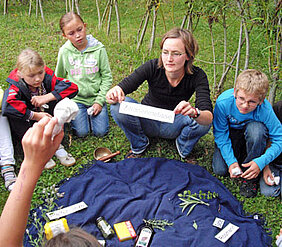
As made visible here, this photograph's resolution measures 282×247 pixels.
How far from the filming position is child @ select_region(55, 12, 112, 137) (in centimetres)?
359

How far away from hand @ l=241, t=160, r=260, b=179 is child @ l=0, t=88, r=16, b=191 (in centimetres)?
221

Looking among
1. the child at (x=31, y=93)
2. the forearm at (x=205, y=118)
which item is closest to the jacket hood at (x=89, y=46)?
the child at (x=31, y=93)

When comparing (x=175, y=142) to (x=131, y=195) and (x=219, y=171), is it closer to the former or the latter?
(x=219, y=171)

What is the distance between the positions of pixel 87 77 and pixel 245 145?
1.98m

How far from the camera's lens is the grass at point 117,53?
2.96 m

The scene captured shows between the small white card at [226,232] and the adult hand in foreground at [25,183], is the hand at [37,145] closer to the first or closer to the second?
the adult hand in foreground at [25,183]

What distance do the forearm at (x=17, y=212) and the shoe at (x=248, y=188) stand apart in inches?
94.1

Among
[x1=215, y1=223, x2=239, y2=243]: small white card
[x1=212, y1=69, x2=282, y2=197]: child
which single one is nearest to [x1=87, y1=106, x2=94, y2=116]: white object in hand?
[x1=212, y1=69, x2=282, y2=197]: child

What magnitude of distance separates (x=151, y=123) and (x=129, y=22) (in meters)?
4.82

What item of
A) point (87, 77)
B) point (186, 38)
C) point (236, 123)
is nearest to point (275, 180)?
point (236, 123)

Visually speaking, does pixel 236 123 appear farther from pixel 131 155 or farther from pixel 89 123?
pixel 89 123

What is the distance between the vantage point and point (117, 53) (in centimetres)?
548

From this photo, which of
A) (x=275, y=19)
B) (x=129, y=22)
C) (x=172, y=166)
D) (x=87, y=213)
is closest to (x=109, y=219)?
(x=87, y=213)

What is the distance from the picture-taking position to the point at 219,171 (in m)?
3.14
